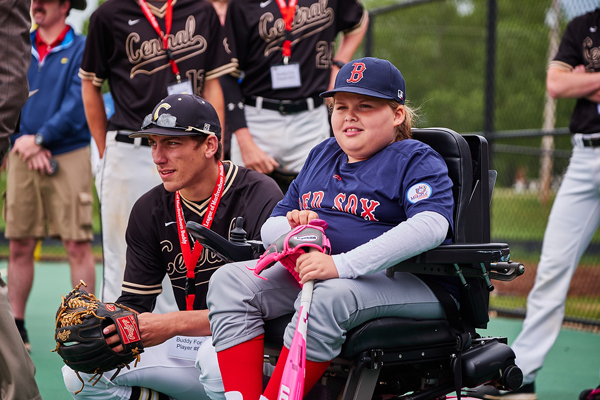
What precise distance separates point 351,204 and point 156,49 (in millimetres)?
2107

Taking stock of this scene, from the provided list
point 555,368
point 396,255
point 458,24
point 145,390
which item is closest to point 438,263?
point 396,255

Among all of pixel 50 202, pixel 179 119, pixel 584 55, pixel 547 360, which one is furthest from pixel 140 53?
pixel 547 360

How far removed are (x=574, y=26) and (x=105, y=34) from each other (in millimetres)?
2723

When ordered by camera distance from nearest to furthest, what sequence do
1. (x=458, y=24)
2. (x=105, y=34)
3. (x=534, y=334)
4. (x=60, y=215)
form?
(x=534, y=334) < (x=105, y=34) < (x=60, y=215) < (x=458, y=24)

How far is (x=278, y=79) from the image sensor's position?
445 centimetres

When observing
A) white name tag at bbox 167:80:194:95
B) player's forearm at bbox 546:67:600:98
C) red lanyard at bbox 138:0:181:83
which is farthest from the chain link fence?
red lanyard at bbox 138:0:181:83

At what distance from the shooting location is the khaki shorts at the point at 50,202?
521 centimetres

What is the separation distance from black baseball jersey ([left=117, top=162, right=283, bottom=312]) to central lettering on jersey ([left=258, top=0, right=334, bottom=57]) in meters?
1.55

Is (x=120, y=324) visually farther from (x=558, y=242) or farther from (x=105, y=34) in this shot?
(x=558, y=242)

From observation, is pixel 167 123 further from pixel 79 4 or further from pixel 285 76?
pixel 79 4

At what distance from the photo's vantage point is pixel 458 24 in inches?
1251

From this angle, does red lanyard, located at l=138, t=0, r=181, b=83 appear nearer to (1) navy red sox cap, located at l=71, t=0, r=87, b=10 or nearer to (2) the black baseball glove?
(1) navy red sox cap, located at l=71, t=0, r=87, b=10

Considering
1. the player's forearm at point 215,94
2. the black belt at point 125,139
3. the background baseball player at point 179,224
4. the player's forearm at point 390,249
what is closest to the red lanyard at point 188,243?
the background baseball player at point 179,224

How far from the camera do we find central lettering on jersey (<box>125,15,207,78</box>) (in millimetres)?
4199
